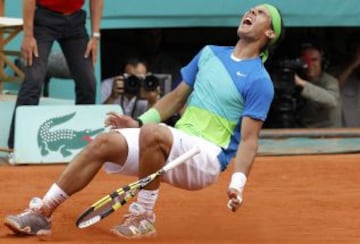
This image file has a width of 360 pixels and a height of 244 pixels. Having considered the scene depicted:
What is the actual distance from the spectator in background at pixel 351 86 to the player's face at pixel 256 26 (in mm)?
6750

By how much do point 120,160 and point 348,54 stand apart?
7987mm

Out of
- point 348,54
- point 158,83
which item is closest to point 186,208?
point 158,83

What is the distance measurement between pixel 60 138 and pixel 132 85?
2.19 m

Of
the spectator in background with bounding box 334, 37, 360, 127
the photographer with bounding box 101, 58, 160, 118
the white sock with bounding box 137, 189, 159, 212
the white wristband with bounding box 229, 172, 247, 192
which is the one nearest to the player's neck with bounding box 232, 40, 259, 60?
the white wristband with bounding box 229, 172, 247, 192

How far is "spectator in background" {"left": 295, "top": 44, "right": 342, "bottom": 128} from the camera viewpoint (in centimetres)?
1237

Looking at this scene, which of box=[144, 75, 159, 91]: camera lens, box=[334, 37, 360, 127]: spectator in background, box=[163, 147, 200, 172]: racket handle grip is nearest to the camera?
box=[163, 147, 200, 172]: racket handle grip

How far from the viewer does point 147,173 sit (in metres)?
6.05

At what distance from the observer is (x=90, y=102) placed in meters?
9.59

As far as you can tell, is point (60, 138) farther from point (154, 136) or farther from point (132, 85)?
point (154, 136)

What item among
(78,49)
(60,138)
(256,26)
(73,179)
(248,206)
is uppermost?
(256,26)

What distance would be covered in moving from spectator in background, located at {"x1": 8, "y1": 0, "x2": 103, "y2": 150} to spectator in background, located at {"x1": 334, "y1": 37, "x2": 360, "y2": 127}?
4.62m

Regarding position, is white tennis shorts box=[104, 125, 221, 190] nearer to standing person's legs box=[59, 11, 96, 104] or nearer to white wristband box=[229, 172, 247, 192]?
white wristband box=[229, 172, 247, 192]

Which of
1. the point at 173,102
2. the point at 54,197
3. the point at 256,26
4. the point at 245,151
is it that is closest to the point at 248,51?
the point at 256,26

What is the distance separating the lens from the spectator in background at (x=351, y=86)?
516 inches
